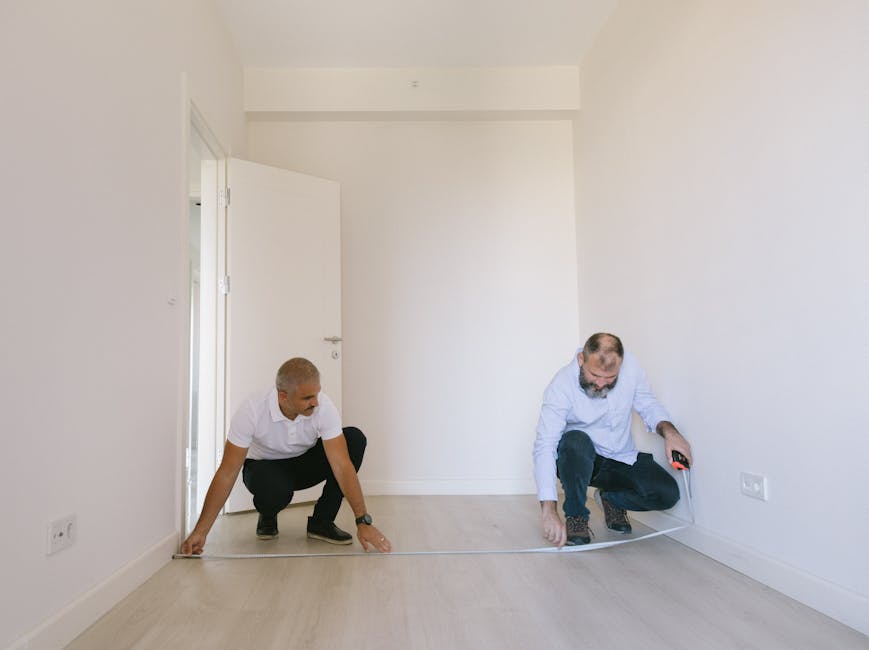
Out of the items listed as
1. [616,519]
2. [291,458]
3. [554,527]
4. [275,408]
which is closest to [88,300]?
[275,408]

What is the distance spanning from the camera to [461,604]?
7.18 ft

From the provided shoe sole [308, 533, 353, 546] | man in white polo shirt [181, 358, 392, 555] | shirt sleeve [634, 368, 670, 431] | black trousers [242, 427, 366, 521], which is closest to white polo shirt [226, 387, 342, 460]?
man in white polo shirt [181, 358, 392, 555]

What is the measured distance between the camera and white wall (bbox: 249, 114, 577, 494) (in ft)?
15.4

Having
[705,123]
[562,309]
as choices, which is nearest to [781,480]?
[705,123]

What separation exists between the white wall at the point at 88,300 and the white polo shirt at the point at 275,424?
0.31m

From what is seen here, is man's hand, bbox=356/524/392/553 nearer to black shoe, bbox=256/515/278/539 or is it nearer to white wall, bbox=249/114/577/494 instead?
Answer: black shoe, bbox=256/515/278/539

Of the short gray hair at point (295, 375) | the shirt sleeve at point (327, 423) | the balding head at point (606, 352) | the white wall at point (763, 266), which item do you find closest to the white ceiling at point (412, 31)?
the white wall at point (763, 266)

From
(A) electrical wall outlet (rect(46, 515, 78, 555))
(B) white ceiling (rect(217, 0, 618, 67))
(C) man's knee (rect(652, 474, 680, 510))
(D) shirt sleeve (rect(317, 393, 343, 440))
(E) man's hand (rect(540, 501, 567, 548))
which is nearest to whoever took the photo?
(A) electrical wall outlet (rect(46, 515, 78, 555))

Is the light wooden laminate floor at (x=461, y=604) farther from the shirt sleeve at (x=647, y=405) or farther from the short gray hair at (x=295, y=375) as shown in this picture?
the short gray hair at (x=295, y=375)

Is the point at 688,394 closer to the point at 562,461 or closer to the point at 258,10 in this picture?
the point at 562,461

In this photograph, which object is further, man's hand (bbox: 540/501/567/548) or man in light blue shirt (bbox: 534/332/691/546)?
man in light blue shirt (bbox: 534/332/691/546)

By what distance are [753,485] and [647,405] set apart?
2.13 feet

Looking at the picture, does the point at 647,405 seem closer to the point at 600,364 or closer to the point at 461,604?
the point at 600,364

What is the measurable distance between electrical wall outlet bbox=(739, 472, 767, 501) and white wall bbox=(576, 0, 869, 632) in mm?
27
